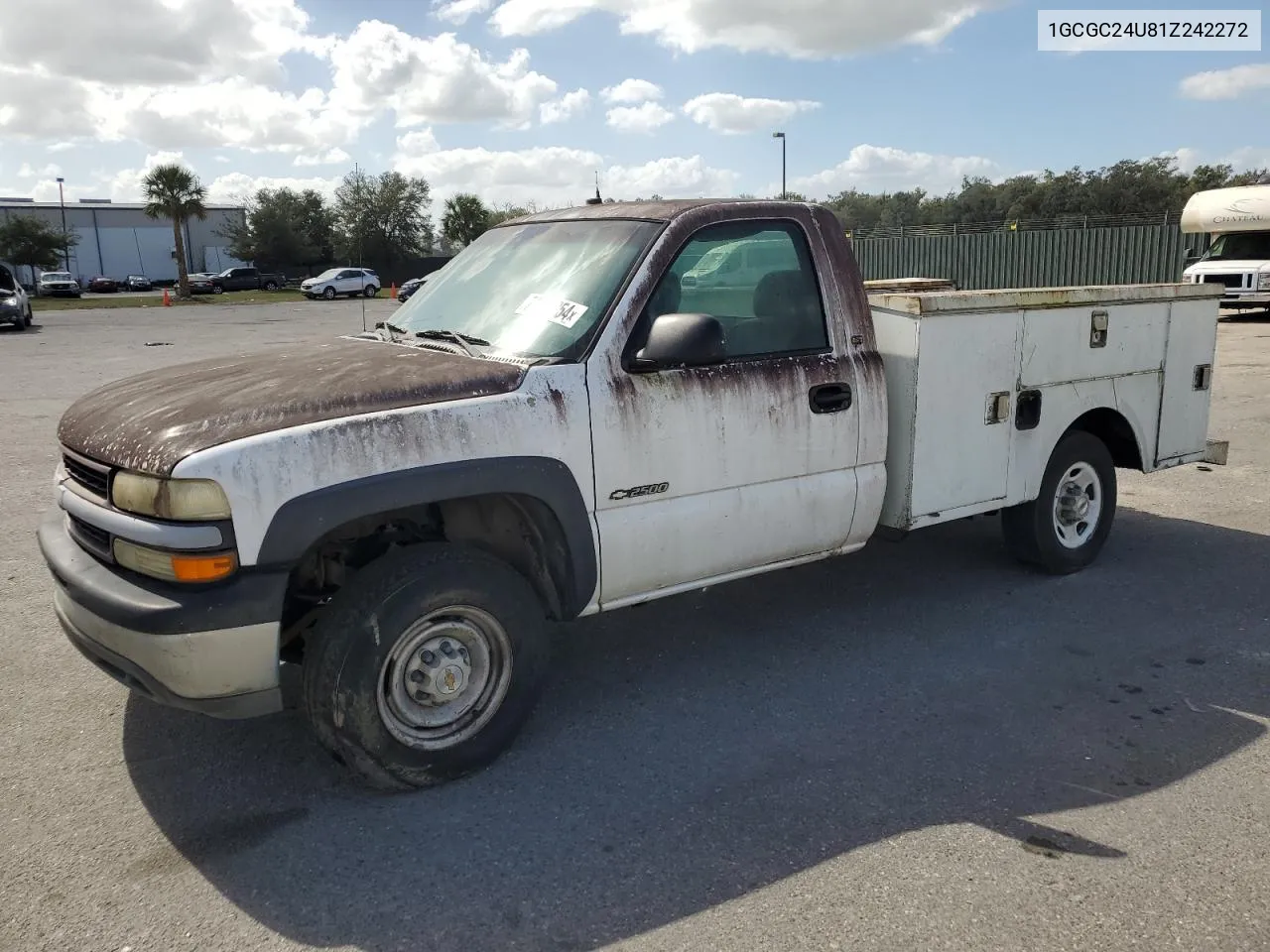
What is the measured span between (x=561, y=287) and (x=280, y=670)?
178cm

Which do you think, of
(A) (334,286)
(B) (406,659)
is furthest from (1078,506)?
(A) (334,286)

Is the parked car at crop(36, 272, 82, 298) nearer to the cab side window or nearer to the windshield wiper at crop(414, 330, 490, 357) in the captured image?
the windshield wiper at crop(414, 330, 490, 357)

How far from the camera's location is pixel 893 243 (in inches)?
1373

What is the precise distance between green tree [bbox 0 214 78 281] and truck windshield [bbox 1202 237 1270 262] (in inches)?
2689

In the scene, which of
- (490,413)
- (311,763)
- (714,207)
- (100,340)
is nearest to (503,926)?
(311,763)

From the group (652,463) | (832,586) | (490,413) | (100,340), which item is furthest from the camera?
(100,340)

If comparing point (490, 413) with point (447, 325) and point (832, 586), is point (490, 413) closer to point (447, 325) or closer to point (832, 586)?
point (447, 325)

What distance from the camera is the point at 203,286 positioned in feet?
200

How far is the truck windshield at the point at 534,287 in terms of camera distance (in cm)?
398

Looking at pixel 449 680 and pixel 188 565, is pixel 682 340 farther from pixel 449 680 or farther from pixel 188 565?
pixel 188 565

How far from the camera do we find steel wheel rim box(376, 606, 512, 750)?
3.53 m

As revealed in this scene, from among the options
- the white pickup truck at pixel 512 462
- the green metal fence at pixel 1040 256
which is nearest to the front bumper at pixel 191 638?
the white pickup truck at pixel 512 462

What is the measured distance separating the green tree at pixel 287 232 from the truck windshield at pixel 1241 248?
213 feet

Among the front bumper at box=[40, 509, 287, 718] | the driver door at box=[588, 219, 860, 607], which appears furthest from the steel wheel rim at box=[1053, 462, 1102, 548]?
the front bumper at box=[40, 509, 287, 718]
